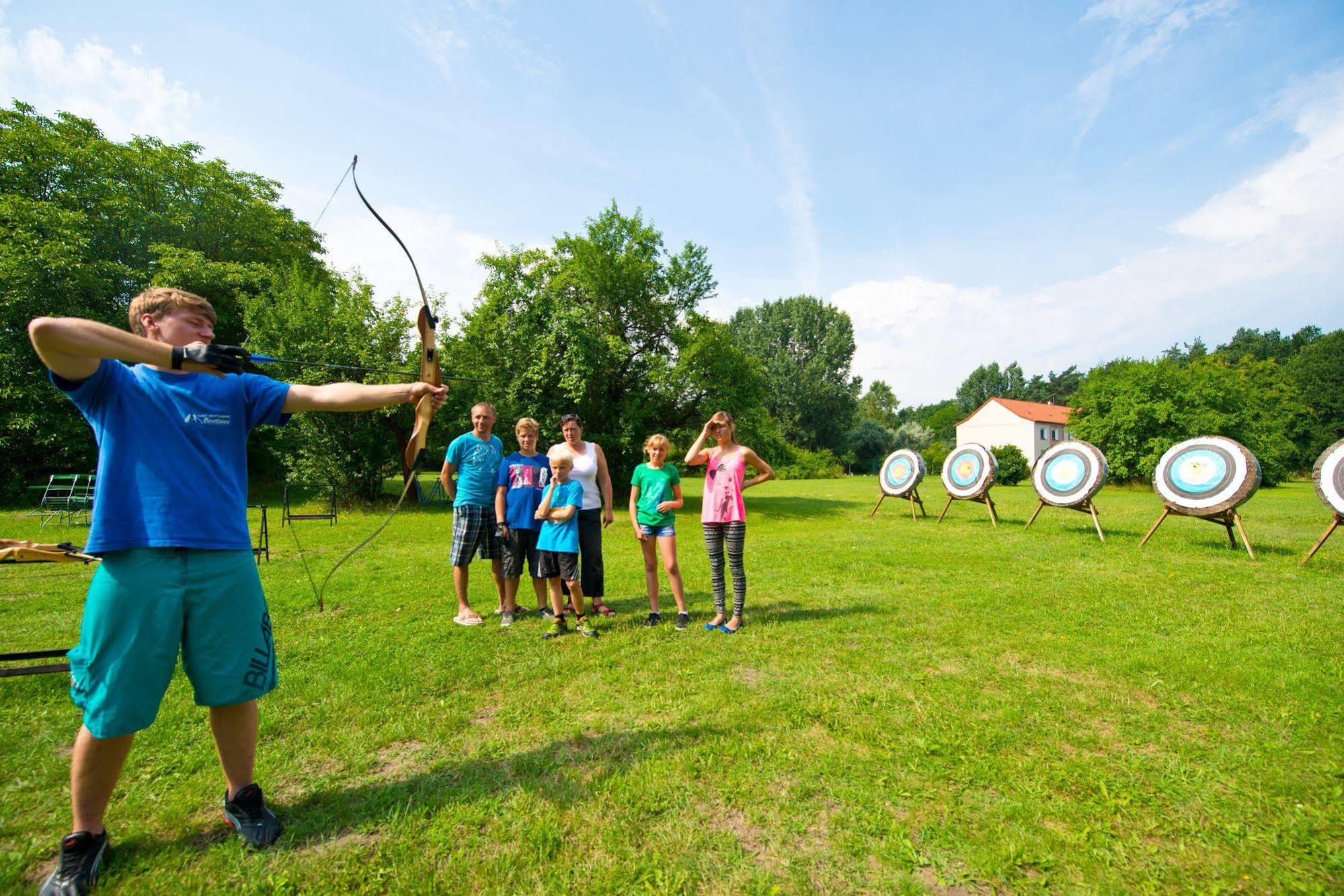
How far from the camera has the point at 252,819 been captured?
86.6 inches

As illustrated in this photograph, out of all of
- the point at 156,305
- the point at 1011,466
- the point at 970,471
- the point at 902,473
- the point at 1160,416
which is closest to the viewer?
the point at 156,305

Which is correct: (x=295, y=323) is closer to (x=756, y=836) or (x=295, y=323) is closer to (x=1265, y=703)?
(x=756, y=836)

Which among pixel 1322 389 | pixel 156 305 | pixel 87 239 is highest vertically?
pixel 87 239

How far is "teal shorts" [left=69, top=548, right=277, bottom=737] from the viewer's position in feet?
6.21

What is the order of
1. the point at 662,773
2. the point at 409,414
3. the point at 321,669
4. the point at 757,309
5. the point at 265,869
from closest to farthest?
the point at 265,869 → the point at 662,773 → the point at 321,669 → the point at 409,414 → the point at 757,309

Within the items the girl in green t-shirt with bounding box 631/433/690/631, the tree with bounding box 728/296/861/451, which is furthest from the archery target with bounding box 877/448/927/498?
the tree with bounding box 728/296/861/451

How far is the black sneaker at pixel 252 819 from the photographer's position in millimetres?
2166

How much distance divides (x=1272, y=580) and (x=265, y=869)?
9.87 m

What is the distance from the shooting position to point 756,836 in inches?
89.4

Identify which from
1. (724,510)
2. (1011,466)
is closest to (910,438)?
(1011,466)

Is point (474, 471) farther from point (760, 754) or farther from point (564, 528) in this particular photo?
point (760, 754)

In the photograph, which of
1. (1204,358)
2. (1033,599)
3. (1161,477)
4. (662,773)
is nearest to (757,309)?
(1204,358)

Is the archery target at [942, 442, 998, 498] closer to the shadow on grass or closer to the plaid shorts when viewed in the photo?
the plaid shorts

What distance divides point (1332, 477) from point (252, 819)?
11568mm
